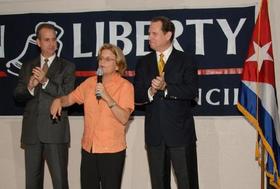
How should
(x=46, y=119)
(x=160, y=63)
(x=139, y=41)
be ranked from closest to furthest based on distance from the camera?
(x=160, y=63) → (x=46, y=119) → (x=139, y=41)

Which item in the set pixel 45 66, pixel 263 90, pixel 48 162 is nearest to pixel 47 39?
pixel 45 66

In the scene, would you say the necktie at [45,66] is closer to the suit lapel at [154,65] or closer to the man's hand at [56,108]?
the man's hand at [56,108]

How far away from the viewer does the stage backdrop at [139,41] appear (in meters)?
4.05

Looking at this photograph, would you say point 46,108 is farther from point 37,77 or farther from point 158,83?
point 158,83

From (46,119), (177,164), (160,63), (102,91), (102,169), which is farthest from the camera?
(46,119)

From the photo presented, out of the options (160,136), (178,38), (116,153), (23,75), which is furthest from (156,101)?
(23,75)

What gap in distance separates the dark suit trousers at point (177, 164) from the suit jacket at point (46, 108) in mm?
773

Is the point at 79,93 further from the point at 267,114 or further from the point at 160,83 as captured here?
the point at 267,114

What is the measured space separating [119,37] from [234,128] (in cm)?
134

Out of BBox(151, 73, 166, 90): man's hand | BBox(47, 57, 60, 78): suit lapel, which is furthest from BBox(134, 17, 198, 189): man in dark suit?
BBox(47, 57, 60, 78): suit lapel

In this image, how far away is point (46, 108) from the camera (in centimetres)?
365

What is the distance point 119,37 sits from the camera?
4.17 metres

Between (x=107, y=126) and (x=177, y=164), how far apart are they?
606 mm

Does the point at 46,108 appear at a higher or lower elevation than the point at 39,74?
lower
